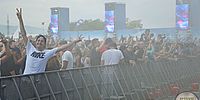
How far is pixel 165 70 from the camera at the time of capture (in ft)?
44.4

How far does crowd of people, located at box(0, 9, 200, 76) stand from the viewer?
25.5 feet

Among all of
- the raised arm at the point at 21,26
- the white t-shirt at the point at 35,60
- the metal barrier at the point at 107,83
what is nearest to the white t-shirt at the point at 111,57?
the metal barrier at the point at 107,83

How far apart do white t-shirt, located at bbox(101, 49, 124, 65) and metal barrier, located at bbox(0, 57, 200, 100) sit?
0.19 m

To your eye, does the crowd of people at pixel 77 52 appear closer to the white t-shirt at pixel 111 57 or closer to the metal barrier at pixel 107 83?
the white t-shirt at pixel 111 57

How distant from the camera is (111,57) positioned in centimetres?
1062

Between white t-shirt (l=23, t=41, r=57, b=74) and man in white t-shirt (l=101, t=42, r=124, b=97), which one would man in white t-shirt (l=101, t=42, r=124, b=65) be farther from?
white t-shirt (l=23, t=41, r=57, b=74)

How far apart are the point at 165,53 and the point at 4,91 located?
808 centimetres

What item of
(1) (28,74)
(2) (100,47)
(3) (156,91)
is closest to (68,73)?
(1) (28,74)

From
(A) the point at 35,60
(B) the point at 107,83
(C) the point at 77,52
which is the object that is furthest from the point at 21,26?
(C) the point at 77,52

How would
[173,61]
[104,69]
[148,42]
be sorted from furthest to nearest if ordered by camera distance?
[173,61] < [148,42] < [104,69]

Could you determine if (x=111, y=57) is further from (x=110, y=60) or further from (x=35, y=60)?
(x=35, y=60)

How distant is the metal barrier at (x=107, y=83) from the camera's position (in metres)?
7.21

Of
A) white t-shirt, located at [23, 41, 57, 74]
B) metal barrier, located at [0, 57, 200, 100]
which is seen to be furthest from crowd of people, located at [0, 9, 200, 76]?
metal barrier, located at [0, 57, 200, 100]

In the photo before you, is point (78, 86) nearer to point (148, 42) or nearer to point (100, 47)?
point (100, 47)
